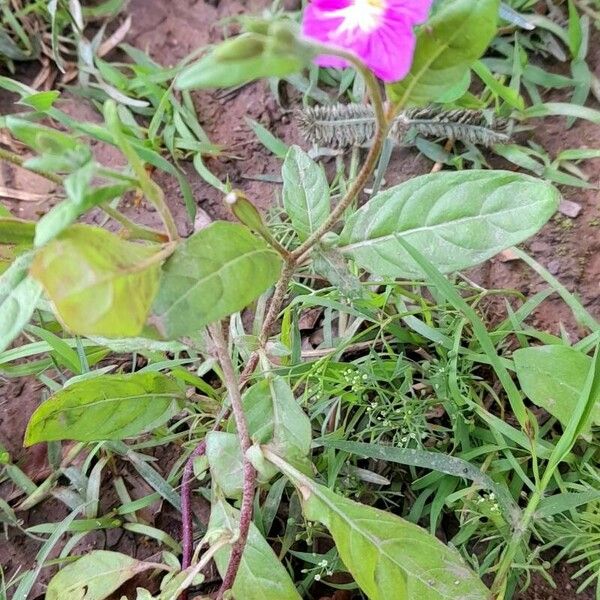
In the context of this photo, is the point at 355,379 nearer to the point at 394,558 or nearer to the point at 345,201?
the point at 394,558

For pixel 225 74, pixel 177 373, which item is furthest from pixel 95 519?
pixel 225 74

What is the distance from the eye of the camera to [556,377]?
1.17m

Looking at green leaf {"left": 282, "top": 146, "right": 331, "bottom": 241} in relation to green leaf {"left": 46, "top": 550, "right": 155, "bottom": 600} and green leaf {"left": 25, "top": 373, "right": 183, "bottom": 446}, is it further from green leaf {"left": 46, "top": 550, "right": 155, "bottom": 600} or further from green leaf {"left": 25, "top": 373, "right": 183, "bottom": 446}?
green leaf {"left": 46, "top": 550, "right": 155, "bottom": 600}

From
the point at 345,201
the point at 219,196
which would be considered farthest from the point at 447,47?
the point at 219,196

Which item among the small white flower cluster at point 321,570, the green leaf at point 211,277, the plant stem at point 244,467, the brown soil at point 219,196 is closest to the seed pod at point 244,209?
the green leaf at point 211,277

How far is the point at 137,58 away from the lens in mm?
1723

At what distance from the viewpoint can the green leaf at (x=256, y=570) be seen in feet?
3.42

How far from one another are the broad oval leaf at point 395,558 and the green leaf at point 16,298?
1.52ft

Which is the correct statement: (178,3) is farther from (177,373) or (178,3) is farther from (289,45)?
(289,45)

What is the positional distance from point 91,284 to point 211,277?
0.47 feet

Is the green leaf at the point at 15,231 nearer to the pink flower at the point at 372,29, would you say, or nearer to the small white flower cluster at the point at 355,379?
the pink flower at the point at 372,29

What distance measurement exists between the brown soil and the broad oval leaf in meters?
0.31

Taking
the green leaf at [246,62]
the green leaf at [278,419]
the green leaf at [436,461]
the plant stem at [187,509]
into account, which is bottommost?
the plant stem at [187,509]

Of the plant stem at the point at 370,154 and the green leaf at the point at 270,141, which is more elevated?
the plant stem at the point at 370,154
